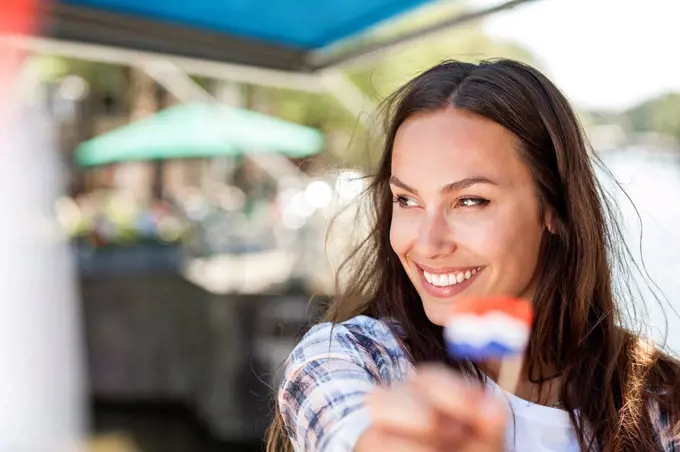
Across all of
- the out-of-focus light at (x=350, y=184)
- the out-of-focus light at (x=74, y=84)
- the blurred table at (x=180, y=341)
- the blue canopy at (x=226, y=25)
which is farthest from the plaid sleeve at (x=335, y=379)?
the out-of-focus light at (x=74, y=84)

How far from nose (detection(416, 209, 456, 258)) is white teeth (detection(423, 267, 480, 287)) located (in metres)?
0.03

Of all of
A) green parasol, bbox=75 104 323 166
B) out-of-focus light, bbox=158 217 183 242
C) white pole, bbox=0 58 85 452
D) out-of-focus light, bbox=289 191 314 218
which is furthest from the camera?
out-of-focus light, bbox=289 191 314 218

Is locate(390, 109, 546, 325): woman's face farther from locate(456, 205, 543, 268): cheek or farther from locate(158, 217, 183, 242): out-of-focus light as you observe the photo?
locate(158, 217, 183, 242): out-of-focus light

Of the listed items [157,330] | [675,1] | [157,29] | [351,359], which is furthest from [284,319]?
[351,359]

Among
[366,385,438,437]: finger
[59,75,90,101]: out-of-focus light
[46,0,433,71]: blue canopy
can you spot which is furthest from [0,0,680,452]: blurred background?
[59,75,90,101]: out-of-focus light

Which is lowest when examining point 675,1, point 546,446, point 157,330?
point 157,330

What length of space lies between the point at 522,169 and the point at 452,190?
150 millimetres

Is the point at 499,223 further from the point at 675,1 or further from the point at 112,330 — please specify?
the point at 112,330

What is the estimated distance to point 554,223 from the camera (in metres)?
1.35

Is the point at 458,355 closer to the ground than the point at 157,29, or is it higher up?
closer to the ground

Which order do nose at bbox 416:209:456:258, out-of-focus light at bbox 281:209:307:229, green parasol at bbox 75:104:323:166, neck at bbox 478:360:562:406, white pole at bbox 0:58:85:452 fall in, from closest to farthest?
nose at bbox 416:209:456:258 → neck at bbox 478:360:562:406 → white pole at bbox 0:58:85:452 → green parasol at bbox 75:104:323:166 → out-of-focus light at bbox 281:209:307:229

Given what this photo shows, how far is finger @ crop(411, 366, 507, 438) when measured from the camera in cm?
75

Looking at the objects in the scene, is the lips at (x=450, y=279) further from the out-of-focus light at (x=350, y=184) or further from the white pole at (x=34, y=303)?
the white pole at (x=34, y=303)

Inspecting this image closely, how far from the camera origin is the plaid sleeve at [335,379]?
36.9 inches
